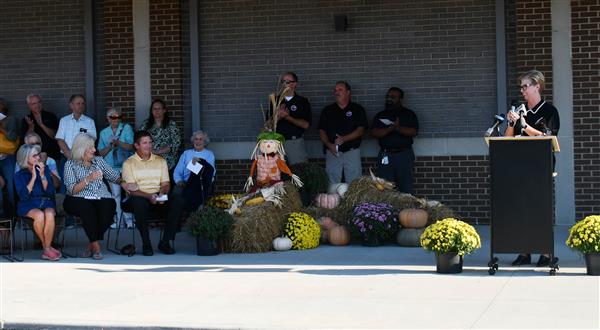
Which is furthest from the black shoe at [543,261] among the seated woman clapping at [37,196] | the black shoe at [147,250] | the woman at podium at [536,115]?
the seated woman clapping at [37,196]

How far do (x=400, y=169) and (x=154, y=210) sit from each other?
3.63 metres

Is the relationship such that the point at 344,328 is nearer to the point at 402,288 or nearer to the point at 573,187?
the point at 402,288

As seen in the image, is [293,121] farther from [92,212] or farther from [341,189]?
[92,212]

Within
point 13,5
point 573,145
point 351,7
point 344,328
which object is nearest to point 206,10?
point 351,7

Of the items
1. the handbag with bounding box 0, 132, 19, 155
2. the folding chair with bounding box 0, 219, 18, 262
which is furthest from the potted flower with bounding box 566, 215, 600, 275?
the handbag with bounding box 0, 132, 19, 155

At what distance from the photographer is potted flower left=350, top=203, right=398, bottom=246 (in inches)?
489

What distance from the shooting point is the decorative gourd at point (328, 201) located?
518 inches

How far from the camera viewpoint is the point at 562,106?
14.0 meters

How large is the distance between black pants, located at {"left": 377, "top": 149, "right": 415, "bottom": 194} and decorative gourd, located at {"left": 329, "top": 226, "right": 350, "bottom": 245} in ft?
5.67

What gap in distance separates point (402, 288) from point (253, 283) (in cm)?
151

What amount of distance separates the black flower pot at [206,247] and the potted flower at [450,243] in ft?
9.96

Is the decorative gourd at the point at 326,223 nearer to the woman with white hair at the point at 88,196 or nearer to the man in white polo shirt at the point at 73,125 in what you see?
the woman with white hair at the point at 88,196

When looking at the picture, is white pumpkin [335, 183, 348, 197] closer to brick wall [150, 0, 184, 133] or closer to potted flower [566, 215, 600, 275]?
brick wall [150, 0, 184, 133]

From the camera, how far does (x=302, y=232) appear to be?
488 inches
